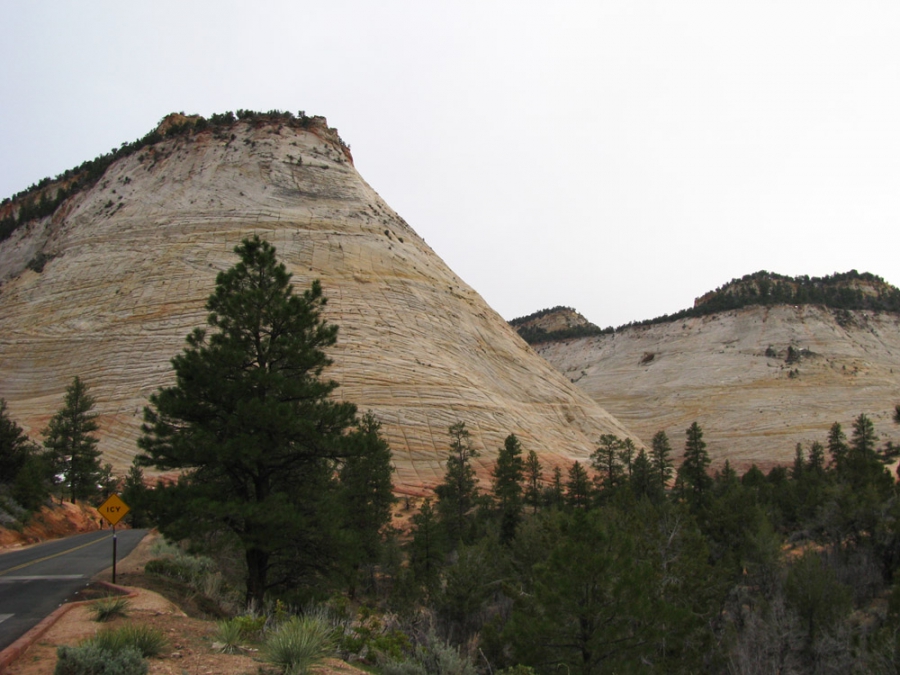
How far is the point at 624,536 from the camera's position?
15531mm

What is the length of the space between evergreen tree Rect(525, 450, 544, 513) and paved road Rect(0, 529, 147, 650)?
1991 centimetres

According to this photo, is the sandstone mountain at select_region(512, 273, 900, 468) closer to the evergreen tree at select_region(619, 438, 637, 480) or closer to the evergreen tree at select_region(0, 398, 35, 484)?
the evergreen tree at select_region(619, 438, 637, 480)

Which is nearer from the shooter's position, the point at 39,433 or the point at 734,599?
the point at 734,599

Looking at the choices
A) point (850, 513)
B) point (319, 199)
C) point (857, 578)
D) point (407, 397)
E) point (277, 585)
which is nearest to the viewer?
point (277, 585)

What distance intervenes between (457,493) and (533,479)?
5585 mm

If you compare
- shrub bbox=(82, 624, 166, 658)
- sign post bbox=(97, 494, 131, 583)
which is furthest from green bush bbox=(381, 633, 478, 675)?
sign post bbox=(97, 494, 131, 583)

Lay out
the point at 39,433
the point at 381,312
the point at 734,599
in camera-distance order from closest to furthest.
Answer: the point at 734,599, the point at 39,433, the point at 381,312

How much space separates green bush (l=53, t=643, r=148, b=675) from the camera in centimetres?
540

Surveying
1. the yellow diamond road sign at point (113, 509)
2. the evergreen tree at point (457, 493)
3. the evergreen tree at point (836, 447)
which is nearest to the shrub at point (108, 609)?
the yellow diamond road sign at point (113, 509)

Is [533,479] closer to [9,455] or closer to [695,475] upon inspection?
[695,475]

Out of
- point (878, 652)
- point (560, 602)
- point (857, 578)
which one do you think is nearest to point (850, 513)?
point (857, 578)

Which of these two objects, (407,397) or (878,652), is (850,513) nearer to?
(878,652)

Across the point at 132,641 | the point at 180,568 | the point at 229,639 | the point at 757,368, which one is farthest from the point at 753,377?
the point at 132,641

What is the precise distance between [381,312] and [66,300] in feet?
73.0
